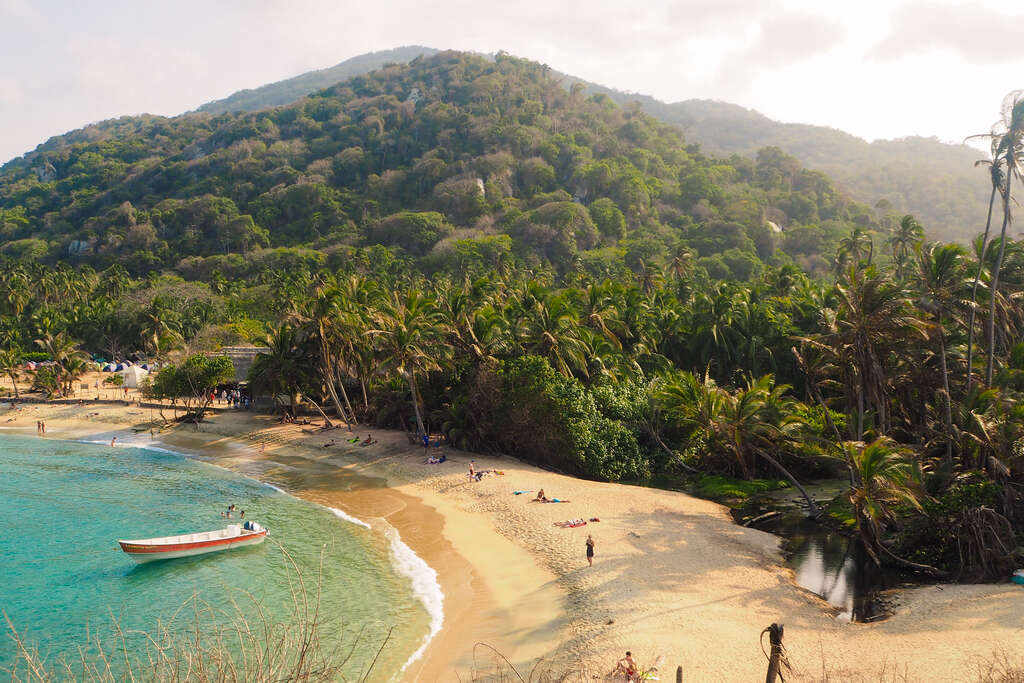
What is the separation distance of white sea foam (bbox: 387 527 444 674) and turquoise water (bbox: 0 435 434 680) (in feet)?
0.32

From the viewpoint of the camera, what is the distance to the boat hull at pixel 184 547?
82.5ft

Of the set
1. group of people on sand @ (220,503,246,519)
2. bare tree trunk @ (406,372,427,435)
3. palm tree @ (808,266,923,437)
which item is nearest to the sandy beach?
group of people on sand @ (220,503,246,519)

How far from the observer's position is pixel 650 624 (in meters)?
18.3

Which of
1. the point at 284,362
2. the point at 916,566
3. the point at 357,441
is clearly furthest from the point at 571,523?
the point at 284,362

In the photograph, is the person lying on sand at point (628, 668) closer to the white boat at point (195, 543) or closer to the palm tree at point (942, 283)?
the white boat at point (195, 543)

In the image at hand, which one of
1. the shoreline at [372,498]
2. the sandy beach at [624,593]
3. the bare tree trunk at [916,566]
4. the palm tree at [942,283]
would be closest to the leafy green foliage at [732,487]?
the sandy beach at [624,593]

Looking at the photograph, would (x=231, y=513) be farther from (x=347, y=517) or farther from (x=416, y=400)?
(x=416, y=400)

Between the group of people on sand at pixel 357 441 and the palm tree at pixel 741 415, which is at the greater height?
the palm tree at pixel 741 415

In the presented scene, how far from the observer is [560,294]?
4519cm

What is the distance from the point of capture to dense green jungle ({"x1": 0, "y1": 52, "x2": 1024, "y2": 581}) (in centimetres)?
2559

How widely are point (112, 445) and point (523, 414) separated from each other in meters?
33.6

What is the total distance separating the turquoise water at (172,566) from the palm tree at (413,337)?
10.2m

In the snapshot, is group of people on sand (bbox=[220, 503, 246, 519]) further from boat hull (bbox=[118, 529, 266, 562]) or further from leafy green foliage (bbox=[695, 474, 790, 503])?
leafy green foliage (bbox=[695, 474, 790, 503])

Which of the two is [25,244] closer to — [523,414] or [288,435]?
[288,435]
